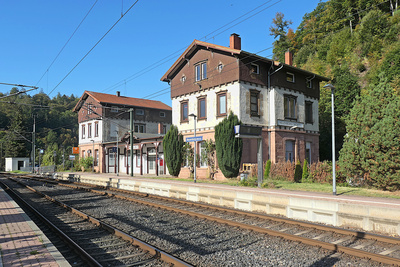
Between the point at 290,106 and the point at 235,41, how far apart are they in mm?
7583

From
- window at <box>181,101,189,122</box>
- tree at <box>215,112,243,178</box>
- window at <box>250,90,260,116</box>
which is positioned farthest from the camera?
window at <box>181,101,189,122</box>

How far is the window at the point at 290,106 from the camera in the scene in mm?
27461

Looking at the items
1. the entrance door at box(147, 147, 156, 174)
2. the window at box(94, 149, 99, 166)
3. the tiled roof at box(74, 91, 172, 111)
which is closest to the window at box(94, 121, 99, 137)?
the window at box(94, 149, 99, 166)

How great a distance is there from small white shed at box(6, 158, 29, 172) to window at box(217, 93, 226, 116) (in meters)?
60.4

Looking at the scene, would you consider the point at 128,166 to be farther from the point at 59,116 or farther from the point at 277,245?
the point at 59,116

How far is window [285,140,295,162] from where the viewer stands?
27.0 meters

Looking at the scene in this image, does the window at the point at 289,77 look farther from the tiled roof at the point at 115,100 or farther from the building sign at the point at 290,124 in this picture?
the tiled roof at the point at 115,100

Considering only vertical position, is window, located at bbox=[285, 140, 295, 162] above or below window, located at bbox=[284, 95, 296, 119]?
below

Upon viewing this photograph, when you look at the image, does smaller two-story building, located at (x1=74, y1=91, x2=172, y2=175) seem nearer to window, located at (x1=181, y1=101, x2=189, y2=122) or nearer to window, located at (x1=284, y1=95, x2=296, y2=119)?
window, located at (x1=181, y1=101, x2=189, y2=122)

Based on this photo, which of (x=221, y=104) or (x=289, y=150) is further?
(x=289, y=150)

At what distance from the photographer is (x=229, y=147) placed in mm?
23578

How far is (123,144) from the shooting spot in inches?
1489

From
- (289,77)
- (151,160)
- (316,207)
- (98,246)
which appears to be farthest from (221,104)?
(98,246)

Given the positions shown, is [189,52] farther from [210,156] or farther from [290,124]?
[290,124]
